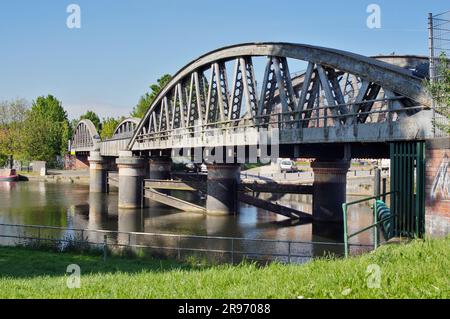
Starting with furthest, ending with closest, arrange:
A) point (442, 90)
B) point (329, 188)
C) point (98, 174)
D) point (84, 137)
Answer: point (84, 137) < point (98, 174) < point (329, 188) < point (442, 90)

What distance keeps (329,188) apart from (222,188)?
902 cm

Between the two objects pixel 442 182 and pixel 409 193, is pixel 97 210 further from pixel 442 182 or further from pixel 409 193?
pixel 442 182

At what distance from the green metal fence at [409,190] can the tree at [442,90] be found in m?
1.18

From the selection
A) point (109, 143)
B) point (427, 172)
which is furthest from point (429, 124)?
point (109, 143)

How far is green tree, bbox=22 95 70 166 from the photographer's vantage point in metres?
99.4

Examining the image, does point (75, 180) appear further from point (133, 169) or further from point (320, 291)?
point (320, 291)

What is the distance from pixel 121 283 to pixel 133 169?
39.1 metres

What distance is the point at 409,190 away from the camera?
15414mm

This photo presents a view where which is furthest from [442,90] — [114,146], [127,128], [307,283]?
[127,128]

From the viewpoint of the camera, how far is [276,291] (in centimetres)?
734

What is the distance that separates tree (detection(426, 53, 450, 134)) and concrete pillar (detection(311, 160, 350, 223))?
20.9 m

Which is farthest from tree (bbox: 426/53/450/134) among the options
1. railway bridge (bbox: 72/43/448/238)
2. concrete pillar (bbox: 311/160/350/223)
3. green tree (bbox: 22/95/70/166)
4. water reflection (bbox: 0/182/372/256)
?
green tree (bbox: 22/95/70/166)

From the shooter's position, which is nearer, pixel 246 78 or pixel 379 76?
pixel 379 76

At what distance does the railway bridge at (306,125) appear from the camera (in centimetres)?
1662
